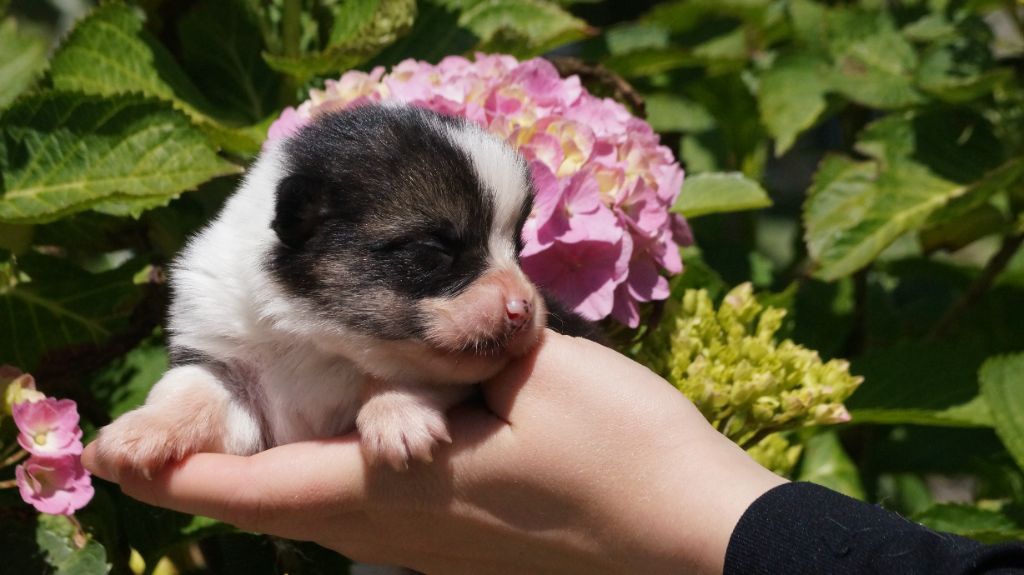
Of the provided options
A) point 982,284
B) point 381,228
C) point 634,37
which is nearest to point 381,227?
point 381,228

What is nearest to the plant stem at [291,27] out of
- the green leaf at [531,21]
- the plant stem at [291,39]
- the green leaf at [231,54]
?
A: the plant stem at [291,39]

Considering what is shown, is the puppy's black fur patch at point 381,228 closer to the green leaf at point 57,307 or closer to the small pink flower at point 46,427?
the small pink flower at point 46,427

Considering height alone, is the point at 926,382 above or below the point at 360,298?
below

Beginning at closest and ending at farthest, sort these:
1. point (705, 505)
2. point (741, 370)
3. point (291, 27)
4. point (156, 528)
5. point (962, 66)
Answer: point (705, 505)
point (741, 370)
point (156, 528)
point (291, 27)
point (962, 66)

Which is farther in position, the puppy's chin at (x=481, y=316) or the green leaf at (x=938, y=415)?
the green leaf at (x=938, y=415)

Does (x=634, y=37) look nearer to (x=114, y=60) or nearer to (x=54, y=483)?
(x=114, y=60)

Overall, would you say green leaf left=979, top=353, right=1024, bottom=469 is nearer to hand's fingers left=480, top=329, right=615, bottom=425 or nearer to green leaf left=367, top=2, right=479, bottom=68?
hand's fingers left=480, top=329, right=615, bottom=425

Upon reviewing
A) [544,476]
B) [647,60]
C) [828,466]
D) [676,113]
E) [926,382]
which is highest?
[544,476]
